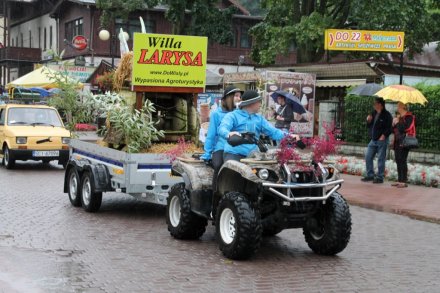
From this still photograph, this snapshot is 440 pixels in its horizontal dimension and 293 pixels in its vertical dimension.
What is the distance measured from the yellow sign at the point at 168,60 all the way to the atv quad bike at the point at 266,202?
317 centimetres

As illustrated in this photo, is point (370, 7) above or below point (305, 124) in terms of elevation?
above

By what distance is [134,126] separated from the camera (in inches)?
408

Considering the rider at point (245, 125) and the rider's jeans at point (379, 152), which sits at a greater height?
the rider at point (245, 125)

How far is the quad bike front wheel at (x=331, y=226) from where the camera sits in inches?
297

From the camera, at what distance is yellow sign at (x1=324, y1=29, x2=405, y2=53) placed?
2172cm

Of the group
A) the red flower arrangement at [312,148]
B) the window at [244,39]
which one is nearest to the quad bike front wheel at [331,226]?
the red flower arrangement at [312,148]

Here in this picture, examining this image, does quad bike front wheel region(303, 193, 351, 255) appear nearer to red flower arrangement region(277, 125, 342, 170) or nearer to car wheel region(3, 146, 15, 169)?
red flower arrangement region(277, 125, 342, 170)

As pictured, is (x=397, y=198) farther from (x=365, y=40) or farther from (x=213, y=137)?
(x=365, y=40)

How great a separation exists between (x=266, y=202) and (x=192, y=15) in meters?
32.3

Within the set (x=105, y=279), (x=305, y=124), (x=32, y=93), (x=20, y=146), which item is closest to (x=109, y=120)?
(x=105, y=279)

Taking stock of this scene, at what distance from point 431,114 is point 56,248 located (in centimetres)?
1316

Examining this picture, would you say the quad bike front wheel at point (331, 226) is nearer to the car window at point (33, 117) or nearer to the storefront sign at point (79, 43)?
the car window at point (33, 117)

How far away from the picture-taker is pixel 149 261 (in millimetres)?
7332

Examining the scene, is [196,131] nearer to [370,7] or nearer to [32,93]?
[370,7]
